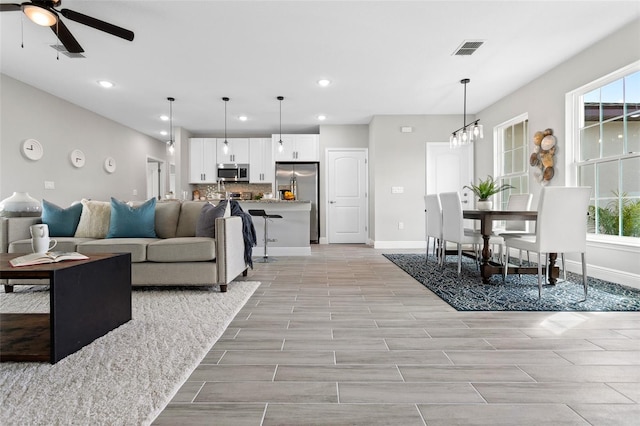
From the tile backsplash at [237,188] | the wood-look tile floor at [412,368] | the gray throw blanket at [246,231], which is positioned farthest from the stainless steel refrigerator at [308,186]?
the wood-look tile floor at [412,368]

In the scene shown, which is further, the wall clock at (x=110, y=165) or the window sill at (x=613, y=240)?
the wall clock at (x=110, y=165)

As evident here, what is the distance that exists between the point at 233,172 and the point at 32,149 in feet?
11.7

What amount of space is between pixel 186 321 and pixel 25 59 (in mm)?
4025

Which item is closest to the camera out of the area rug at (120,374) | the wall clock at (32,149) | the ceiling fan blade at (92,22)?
the area rug at (120,374)

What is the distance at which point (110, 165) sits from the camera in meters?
6.61

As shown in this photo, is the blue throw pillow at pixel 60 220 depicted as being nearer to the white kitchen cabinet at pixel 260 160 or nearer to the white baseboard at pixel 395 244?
the white kitchen cabinet at pixel 260 160

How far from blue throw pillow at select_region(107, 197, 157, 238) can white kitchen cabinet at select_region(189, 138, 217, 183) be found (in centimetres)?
427

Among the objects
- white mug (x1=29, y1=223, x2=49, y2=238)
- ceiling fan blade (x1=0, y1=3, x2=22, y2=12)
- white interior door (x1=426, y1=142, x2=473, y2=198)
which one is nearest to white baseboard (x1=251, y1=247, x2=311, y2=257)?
white interior door (x1=426, y1=142, x2=473, y2=198)

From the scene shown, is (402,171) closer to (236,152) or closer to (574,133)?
(574,133)

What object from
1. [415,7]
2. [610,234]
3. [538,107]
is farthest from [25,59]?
[610,234]

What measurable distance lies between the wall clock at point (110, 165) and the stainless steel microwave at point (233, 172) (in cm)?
207

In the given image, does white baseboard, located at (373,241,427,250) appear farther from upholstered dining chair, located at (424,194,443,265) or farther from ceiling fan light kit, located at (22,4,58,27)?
ceiling fan light kit, located at (22,4,58,27)

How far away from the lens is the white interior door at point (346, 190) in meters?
7.28

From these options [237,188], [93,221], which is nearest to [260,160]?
[237,188]
